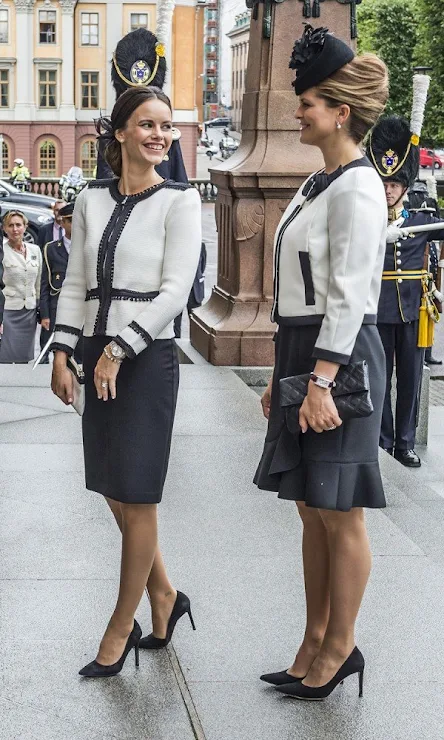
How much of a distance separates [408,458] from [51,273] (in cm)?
489

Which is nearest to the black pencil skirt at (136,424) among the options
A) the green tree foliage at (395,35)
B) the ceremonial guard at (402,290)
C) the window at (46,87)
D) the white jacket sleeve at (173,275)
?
the white jacket sleeve at (173,275)

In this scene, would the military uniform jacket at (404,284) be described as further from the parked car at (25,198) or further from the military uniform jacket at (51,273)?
the parked car at (25,198)

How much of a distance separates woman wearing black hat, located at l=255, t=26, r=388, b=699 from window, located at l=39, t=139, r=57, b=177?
71.0 metres

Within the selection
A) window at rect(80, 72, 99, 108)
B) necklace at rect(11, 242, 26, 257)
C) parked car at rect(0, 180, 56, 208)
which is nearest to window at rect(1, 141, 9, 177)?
window at rect(80, 72, 99, 108)

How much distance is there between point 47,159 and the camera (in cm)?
7381

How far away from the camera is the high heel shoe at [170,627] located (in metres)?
4.43

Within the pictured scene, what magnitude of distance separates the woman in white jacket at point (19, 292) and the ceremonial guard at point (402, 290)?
14.2 ft

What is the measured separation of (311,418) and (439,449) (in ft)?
20.1

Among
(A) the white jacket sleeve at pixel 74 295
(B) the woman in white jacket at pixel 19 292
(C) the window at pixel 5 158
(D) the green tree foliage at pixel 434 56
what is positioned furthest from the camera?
(C) the window at pixel 5 158

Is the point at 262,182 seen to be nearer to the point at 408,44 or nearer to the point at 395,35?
the point at 395,35

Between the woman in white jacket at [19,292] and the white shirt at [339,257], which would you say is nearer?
the white shirt at [339,257]

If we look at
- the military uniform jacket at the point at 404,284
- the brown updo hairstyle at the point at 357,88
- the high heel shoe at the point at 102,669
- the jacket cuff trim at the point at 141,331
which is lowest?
the high heel shoe at the point at 102,669

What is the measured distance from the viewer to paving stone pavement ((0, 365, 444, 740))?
3914 millimetres

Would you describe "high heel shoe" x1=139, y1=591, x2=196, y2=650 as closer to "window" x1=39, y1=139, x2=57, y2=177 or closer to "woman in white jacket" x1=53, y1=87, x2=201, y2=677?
"woman in white jacket" x1=53, y1=87, x2=201, y2=677
